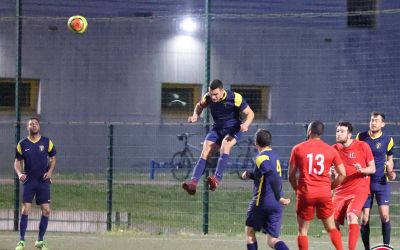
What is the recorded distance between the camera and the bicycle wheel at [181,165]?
17.2m

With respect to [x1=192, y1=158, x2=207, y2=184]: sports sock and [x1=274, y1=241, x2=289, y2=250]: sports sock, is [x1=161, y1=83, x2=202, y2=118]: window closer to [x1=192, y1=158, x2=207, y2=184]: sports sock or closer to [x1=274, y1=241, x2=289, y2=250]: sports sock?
[x1=192, y1=158, x2=207, y2=184]: sports sock

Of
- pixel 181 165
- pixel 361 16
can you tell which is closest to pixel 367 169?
pixel 181 165

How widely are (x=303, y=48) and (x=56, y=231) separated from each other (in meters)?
8.48

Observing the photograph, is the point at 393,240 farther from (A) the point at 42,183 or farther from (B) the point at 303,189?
(A) the point at 42,183

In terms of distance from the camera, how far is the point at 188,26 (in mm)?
18719

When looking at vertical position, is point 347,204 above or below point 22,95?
below

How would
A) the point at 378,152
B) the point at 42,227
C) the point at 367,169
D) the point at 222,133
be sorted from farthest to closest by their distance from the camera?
the point at 42,227 → the point at 378,152 → the point at 222,133 → the point at 367,169

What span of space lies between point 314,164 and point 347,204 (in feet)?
4.70

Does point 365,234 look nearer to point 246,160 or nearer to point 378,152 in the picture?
point 378,152

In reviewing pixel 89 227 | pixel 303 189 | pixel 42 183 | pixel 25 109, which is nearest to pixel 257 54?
pixel 25 109

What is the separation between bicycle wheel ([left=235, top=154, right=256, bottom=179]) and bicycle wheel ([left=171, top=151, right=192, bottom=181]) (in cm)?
102

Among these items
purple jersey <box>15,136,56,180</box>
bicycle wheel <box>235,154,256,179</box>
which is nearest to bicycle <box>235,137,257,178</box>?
bicycle wheel <box>235,154,256,179</box>

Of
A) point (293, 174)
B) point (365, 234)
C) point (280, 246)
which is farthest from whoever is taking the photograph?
point (365, 234)

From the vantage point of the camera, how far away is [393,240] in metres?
14.3
